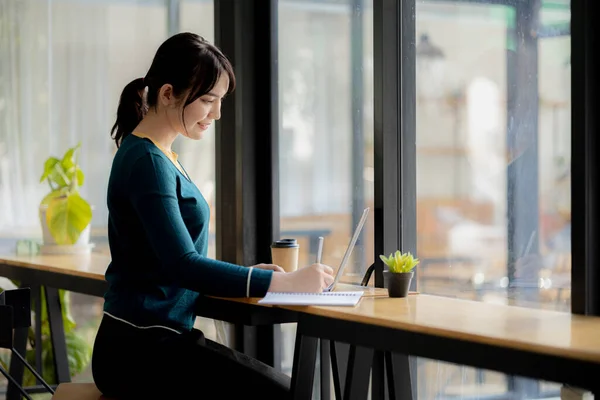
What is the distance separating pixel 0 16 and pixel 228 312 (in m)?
2.07

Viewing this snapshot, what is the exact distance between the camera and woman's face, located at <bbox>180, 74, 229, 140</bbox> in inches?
88.4

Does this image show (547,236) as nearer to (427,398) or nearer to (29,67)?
(427,398)

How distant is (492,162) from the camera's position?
2.33 metres

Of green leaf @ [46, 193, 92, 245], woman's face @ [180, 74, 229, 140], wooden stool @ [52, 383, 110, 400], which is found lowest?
wooden stool @ [52, 383, 110, 400]

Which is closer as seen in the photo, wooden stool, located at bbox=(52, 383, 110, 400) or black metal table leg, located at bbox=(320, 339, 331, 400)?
wooden stool, located at bbox=(52, 383, 110, 400)

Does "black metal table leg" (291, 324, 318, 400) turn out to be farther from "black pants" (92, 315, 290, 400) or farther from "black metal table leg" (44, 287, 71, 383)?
"black metal table leg" (44, 287, 71, 383)

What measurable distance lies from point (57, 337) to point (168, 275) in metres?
1.60

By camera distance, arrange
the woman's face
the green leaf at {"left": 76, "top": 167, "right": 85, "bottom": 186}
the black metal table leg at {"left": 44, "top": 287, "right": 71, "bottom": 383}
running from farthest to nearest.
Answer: the green leaf at {"left": 76, "top": 167, "right": 85, "bottom": 186}
the black metal table leg at {"left": 44, "top": 287, "right": 71, "bottom": 383}
the woman's face

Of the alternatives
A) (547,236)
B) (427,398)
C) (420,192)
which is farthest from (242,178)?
(547,236)

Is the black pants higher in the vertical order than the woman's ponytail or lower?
lower

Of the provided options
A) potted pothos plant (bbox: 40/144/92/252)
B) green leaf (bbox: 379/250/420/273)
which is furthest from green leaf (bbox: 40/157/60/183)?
green leaf (bbox: 379/250/420/273)

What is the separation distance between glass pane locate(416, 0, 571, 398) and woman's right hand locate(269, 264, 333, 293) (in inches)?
19.4

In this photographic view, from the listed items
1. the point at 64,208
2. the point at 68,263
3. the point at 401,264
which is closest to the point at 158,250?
the point at 401,264

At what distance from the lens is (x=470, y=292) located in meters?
2.40
